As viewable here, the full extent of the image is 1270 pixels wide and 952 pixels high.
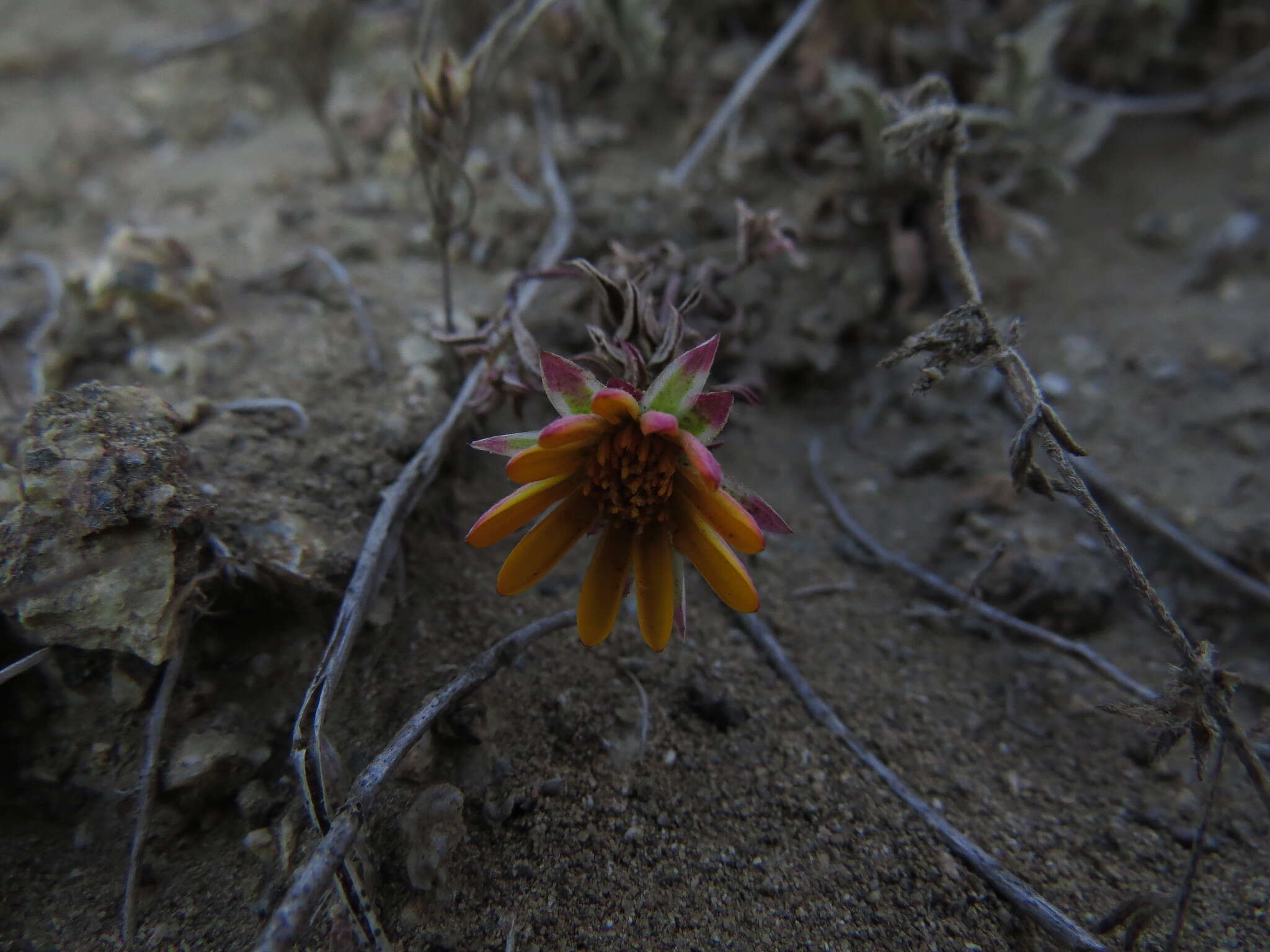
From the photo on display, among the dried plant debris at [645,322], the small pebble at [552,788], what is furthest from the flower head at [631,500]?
the small pebble at [552,788]

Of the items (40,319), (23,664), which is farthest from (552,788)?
(40,319)

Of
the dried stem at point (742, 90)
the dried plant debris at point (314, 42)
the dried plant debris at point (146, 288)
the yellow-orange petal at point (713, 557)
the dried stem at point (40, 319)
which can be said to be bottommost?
the dried stem at point (40, 319)

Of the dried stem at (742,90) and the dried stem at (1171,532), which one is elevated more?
the dried stem at (742,90)

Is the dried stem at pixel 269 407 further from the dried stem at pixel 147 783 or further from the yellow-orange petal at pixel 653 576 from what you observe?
the yellow-orange petal at pixel 653 576

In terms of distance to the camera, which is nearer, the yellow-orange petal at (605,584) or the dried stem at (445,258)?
the yellow-orange petal at (605,584)

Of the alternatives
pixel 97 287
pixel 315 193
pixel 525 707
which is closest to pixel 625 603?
pixel 525 707

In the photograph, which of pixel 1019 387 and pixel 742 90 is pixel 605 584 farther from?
pixel 742 90

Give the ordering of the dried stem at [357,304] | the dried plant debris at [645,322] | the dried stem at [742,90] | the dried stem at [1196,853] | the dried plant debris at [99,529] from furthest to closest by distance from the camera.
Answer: the dried stem at [742,90]
the dried stem at [357,304]
the dried plant debris at [645,322]
the dried plant debris at [99,529]
the dried stem at [1196,853]

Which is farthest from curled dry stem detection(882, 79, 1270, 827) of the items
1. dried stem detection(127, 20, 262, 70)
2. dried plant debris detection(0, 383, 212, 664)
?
dried stem detection(127, 20, 262, 70)
